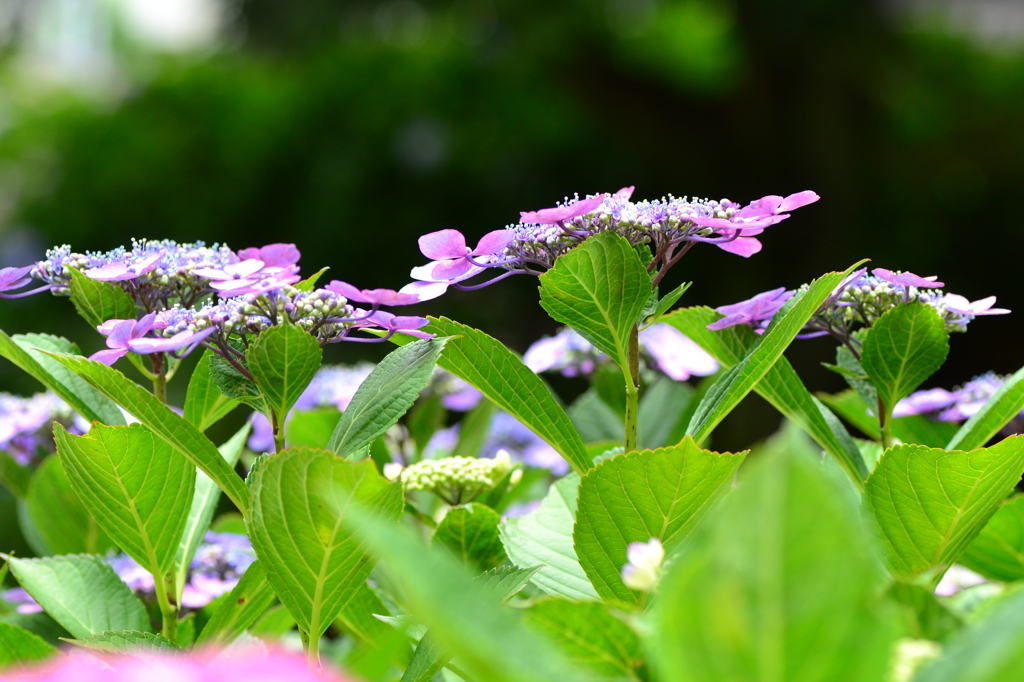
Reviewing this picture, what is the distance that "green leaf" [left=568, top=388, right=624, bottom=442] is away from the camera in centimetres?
95

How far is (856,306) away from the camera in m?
0.58

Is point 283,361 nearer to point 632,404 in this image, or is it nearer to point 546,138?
point 632,404

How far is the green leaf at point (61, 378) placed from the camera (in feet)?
1.67

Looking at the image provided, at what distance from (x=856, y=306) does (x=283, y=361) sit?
0.39 meters

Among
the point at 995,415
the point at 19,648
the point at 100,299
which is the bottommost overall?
the point at 19,648

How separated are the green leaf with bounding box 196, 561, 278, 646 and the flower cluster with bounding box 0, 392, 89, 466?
0.38m

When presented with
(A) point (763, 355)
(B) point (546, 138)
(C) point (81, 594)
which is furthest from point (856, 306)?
(B) point (546, 138)

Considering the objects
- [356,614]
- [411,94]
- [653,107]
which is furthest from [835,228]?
[356,614]

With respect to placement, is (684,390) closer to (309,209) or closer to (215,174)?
(309,209)

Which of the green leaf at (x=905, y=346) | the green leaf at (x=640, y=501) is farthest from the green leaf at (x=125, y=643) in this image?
the green leaf at (x=905, y=346)

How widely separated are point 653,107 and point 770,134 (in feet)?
2.10

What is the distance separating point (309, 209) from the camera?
15.3ft

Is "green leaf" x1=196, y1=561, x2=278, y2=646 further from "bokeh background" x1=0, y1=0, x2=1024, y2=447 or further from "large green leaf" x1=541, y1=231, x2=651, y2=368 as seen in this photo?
"bokeh background" x1=0, y1=0, x2=1024, y2=447

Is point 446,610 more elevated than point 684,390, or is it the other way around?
point 684,390
